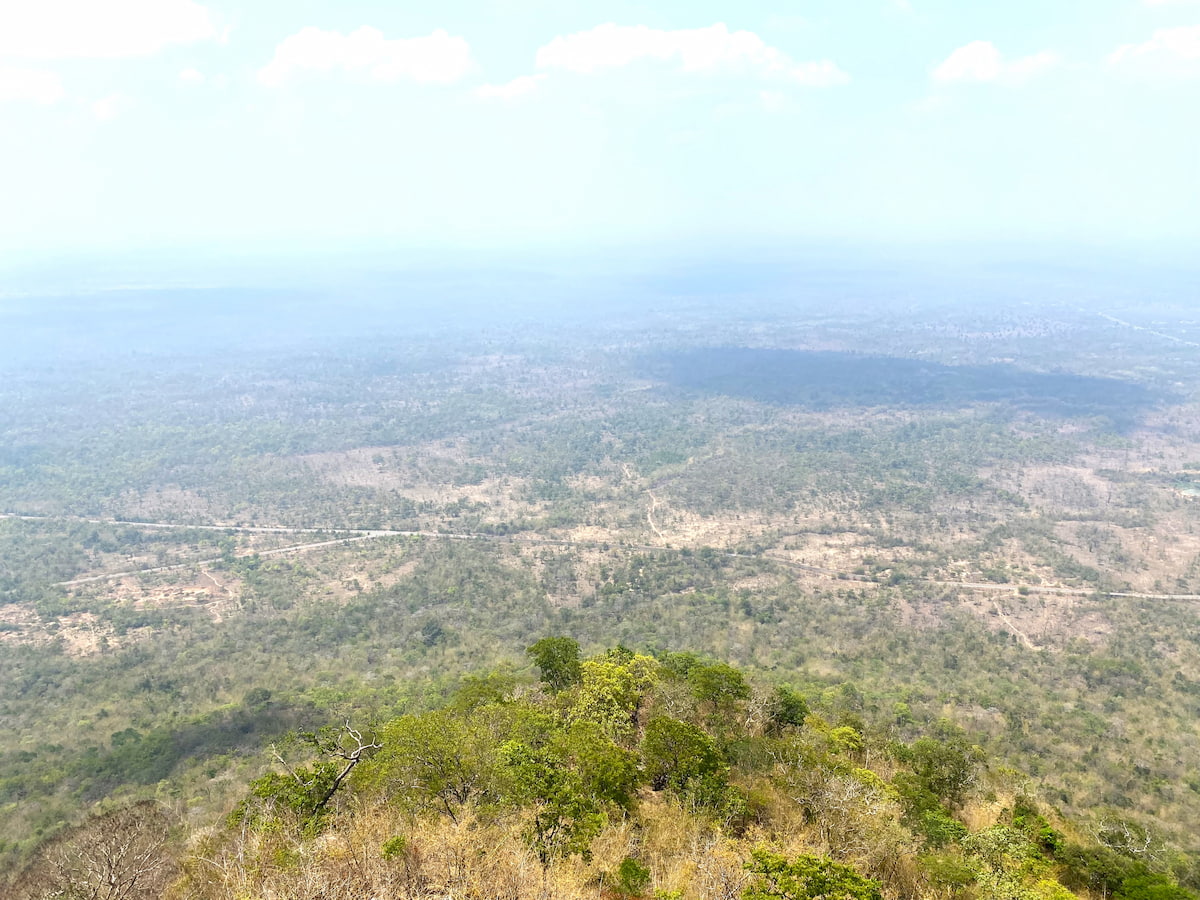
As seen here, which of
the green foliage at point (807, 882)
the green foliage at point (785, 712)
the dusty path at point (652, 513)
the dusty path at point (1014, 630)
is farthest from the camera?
the dusty path at point (652, 513)

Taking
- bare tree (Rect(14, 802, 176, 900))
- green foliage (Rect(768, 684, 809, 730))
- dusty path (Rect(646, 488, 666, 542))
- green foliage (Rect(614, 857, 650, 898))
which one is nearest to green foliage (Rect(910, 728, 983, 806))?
green foliage (Rect(768, 684, 809, 730))

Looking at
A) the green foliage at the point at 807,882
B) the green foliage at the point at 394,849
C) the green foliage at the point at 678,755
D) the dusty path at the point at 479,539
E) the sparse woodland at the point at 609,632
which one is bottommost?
the dusty path at the point at 479,539

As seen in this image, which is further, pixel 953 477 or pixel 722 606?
pixel 953 477

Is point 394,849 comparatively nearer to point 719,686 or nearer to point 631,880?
point 631,880

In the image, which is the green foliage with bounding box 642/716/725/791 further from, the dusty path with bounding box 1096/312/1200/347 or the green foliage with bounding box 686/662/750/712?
the dusty path with bounding box 1096/312/1200/347

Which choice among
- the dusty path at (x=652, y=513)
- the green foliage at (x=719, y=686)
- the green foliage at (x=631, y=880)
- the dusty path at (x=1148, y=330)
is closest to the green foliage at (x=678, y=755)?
the green foliage at (x=631, y=880)

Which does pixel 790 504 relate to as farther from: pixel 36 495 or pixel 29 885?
pixel 36 495

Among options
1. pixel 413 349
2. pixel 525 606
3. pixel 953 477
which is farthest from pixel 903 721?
pixel 413 349

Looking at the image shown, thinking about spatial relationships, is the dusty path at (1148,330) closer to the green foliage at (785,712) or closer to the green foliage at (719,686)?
the green foliage at (785,712)

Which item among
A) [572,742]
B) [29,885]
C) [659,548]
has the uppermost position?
[572,742]
